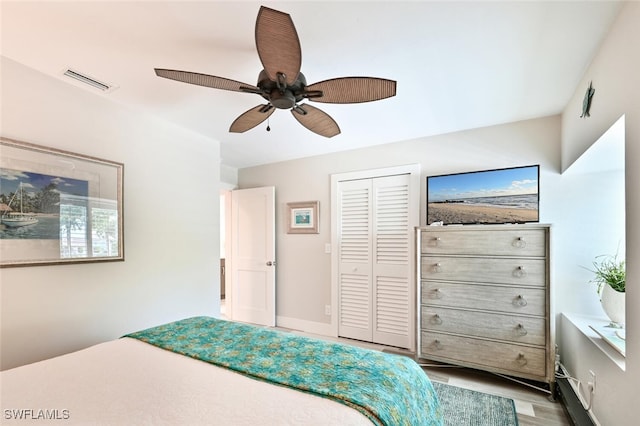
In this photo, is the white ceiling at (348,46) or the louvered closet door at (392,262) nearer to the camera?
the white ceiling at (348,46)

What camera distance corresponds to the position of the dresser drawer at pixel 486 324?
92.4 inches

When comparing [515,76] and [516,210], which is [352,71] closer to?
[515,76]

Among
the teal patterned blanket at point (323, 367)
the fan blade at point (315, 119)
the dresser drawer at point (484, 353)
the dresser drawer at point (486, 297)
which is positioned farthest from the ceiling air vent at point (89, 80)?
the dresser drawer at point (484, 353)

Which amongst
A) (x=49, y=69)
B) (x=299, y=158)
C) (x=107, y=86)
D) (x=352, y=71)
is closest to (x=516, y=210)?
(x=352, y=71)

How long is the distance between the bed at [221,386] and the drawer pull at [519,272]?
1.45 m

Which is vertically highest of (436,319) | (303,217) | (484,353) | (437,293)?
(303,217)

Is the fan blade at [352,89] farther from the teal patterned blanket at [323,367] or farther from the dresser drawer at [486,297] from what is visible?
the dresser drawer at [486,297]

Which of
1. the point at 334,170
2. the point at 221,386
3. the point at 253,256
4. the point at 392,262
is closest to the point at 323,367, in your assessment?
the point at 221,386

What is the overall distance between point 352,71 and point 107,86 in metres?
1.78

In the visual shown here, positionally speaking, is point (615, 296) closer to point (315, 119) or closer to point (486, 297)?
point (486, 297)

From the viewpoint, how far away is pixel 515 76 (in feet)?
6.64

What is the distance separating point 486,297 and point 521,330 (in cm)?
33

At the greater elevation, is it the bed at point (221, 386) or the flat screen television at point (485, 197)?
the flat screen television at point (485, 197)

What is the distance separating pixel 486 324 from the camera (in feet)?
8.22
